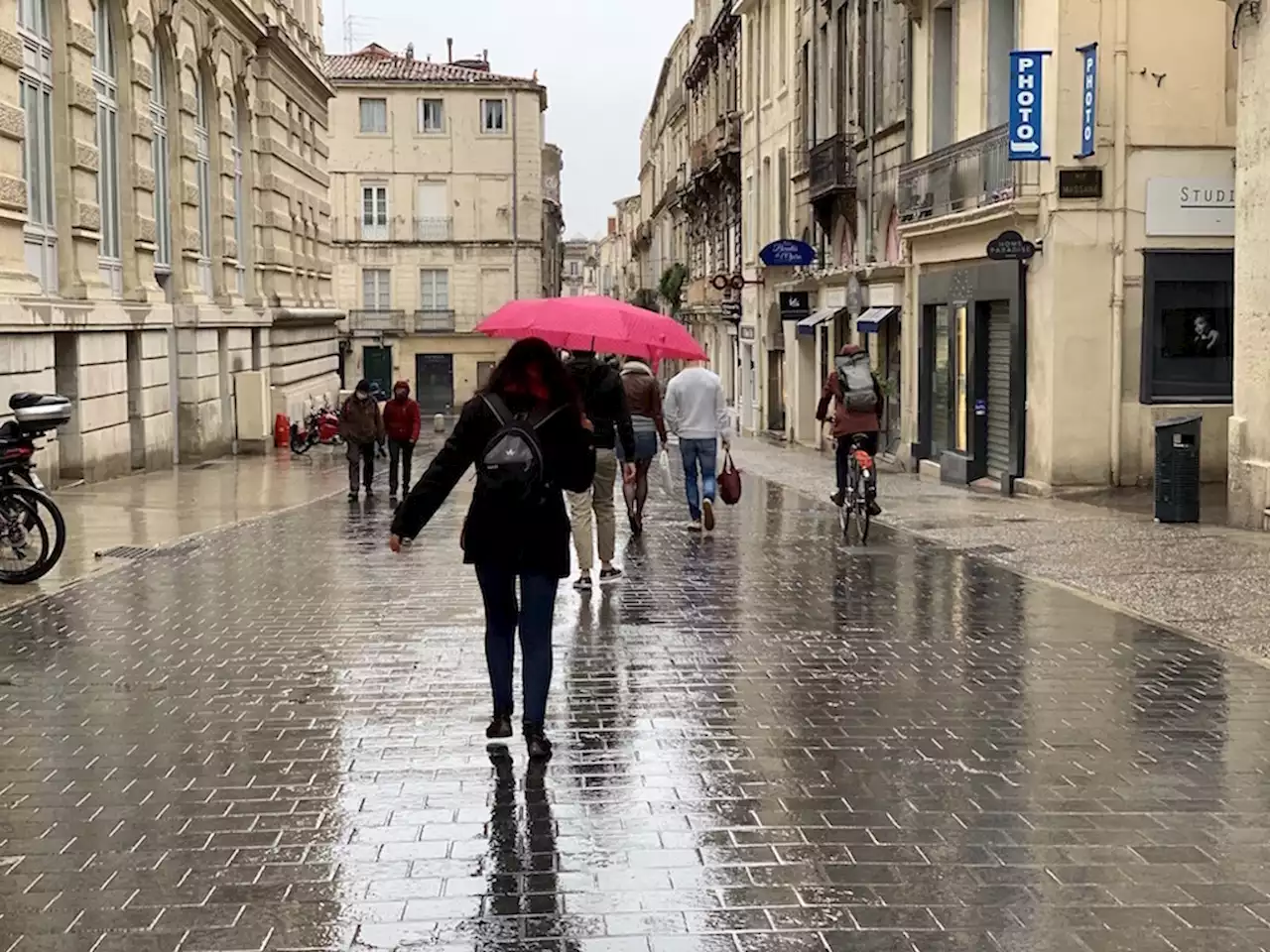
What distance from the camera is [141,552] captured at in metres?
13.5

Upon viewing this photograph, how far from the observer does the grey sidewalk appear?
389 inches

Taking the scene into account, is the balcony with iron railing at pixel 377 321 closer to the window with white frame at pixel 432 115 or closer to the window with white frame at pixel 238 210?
the window with white frame at pixel 432 115

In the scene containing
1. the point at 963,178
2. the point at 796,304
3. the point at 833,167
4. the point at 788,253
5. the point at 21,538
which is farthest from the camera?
the point at 796,304

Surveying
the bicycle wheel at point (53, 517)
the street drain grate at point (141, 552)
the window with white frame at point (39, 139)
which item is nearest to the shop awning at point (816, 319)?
the window with white frame at point (39, 139)

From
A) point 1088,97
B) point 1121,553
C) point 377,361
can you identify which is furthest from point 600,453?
point 377,361

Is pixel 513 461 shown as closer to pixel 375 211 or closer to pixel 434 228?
pixel 434 228

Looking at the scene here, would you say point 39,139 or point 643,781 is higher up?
point 39,139

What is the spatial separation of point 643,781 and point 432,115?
6224 centimetres

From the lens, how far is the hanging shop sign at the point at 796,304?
33938 mm

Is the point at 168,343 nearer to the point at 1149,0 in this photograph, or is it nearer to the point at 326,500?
the point at 326,500

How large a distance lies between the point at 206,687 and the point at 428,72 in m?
60.9

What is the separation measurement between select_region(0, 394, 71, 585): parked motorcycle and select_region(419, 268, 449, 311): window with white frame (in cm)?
5535

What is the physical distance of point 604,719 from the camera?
713 centimetres

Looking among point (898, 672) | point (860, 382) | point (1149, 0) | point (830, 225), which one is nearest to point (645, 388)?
point (860, 382)
